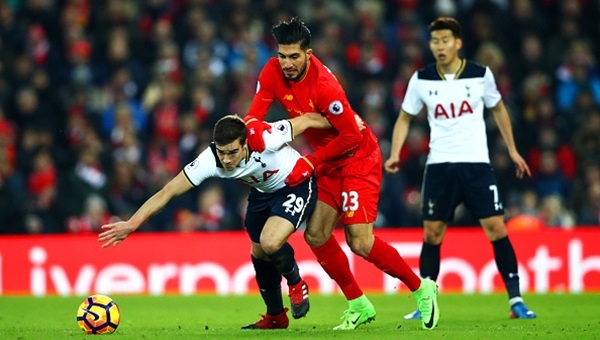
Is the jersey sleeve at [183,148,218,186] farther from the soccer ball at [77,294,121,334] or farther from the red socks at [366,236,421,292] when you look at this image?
the red socks at [366,236,421,292]

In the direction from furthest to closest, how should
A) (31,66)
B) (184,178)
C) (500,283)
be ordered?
1. (31,66)
2. (500,283)
3. (184,178)

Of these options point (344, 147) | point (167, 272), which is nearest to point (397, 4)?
point (167, 272)

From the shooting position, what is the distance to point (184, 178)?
8.52 m

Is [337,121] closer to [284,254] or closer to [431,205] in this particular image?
[284,254]

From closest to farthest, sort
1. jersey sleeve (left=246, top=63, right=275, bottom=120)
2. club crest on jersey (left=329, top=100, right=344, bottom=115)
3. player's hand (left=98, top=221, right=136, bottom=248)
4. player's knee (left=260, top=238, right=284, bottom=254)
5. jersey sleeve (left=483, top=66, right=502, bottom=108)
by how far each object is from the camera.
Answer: player's hand (left=98, top=221, right=136, bottom=248) < player's knee (left=260, top=238, right=284, bottom=254) < club crest on jersey (left=329, top=100, right=344, bottom=115) < jersey sleeve (left=246, top=63, right=275, bottom=120) < jersey sleeve (left=483, top=66, right=502, bottom=108)

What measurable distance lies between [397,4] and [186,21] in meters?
3.28

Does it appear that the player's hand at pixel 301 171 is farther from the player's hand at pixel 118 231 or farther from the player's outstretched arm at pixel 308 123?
the player's hand at pixel 118 231

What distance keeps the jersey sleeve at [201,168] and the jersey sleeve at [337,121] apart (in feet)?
2.83

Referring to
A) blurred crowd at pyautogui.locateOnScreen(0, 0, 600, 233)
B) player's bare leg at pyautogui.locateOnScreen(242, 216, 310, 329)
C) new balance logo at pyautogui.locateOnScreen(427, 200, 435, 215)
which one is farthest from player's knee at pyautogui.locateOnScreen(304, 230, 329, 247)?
blurred crowd at pyautogui.locateOnScreen(0, 0, 600, 233)

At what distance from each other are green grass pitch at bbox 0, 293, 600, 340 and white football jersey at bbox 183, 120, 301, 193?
1134 millimetres

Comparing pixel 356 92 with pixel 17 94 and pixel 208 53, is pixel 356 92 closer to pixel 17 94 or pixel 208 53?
pixel 208 53

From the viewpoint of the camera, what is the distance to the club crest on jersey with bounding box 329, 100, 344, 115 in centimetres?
886

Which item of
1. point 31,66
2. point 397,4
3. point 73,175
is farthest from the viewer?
point 397,4

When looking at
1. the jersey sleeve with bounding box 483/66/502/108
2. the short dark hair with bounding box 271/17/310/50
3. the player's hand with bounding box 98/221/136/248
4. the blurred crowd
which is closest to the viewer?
the player's hand with bounding box 98/221/136/248
